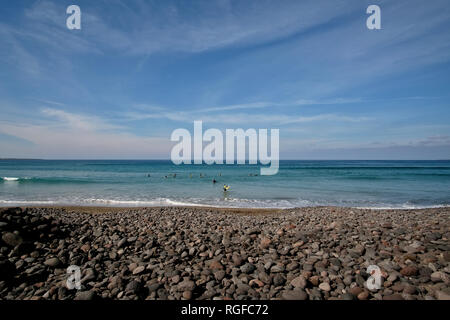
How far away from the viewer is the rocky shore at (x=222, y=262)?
364 cm

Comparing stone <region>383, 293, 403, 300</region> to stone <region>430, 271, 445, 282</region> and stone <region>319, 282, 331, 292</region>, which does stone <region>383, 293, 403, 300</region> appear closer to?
stone <region>319, 282, 331, 292</region>

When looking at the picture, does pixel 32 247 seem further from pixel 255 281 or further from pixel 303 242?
pixel 303 242

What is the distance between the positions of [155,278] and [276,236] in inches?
131

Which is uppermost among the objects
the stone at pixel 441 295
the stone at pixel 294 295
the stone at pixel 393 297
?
the stone at pixel 441 295

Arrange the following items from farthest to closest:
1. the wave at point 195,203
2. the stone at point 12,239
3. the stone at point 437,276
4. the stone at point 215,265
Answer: the wave at point 195,203, the stone at point 12,239, the stone at point 215,265, the stone at point 437,276

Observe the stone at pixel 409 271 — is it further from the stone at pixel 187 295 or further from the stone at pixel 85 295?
the stone at pixel 85 295

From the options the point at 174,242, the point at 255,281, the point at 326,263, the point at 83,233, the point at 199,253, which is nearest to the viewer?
the point at 255,281

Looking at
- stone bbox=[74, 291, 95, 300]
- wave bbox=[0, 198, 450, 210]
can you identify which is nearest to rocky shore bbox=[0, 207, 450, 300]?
stone bbox=[74, 291, 95, 300]

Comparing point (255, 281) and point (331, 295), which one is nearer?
point (331, 295)

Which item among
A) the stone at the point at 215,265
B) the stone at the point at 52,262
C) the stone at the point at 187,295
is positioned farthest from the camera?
the stone at the point at 52,262

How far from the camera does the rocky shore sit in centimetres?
364

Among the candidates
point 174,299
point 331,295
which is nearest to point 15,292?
point 174,299

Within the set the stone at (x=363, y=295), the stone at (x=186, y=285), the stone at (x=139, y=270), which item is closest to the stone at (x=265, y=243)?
the stone at (x=186, y=285)

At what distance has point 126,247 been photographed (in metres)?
5.57
